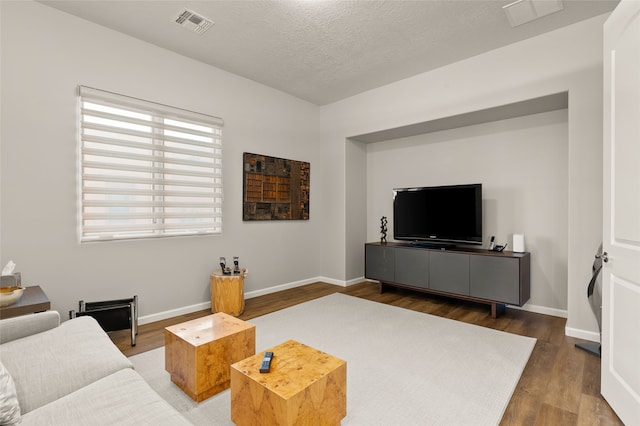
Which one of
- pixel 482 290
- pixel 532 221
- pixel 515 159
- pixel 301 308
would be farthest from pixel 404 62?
pixel 301 308

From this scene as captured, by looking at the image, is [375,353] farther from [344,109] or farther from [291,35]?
[344,109]

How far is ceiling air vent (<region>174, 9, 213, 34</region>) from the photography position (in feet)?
9.20

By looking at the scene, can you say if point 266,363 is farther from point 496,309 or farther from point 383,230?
point 383,230

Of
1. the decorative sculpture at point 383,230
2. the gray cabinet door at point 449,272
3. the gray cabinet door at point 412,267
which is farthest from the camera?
the decorative sculpture at point 383,230

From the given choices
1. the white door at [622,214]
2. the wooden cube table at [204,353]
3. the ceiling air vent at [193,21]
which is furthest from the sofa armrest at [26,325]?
the white door at [622,214]

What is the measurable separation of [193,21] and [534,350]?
4083 millimetres

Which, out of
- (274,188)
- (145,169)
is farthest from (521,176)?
(145,169)

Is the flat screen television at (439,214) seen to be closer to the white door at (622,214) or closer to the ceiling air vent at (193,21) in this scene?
the white door at (622,214)

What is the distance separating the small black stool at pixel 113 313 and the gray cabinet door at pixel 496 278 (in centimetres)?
342

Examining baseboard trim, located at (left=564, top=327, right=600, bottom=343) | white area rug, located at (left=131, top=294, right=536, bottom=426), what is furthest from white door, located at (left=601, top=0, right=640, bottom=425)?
baseboard trim, located at (left=564, top=327, right=600, bottom=343)

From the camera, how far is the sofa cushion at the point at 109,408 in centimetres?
114

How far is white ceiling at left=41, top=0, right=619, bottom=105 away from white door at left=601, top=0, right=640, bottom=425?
1.22 metres

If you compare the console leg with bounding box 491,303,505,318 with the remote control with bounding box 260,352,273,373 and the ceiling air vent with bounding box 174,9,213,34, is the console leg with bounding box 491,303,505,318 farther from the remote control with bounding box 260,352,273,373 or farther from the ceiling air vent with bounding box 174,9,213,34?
the ceiling air vent with bounding box 174,9,213,34

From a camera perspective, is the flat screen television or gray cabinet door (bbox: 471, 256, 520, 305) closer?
gray cabinet door (bbox: 471, 256, 520, 305)
